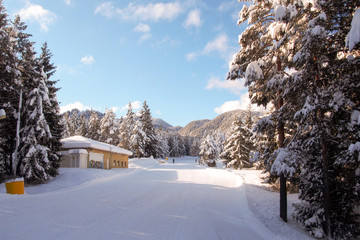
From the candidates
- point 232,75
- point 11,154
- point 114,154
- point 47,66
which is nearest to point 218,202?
point 232,75

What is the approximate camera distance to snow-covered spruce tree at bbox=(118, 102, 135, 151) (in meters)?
49.9

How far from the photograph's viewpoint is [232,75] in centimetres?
1040

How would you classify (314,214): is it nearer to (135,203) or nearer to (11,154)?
(135,203)

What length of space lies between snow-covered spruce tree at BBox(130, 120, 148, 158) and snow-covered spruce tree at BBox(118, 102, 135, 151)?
1.47m

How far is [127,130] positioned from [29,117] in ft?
111

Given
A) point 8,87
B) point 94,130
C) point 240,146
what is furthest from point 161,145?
point 8,87

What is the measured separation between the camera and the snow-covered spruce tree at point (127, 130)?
164 ft

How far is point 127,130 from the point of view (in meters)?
50.5

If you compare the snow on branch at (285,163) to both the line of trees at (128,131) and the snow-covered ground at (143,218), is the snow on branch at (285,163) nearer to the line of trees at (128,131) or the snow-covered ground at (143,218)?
the snow-covered ground at (143,218)

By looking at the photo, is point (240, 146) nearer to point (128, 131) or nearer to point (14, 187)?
point (128, 131)

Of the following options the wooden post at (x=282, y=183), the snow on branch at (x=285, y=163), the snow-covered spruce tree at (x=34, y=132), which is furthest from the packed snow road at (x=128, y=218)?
the snow-covered spruce tree at (x=34, y=132)

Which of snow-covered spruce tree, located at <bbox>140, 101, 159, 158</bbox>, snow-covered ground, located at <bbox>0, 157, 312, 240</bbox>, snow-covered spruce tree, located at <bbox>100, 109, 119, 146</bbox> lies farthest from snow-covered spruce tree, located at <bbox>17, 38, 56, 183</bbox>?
snow-covered spruce tree, located at <bbox>140, 101, 159, 158</bbox>

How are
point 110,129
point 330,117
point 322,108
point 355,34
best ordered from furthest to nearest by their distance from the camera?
point 110,129, point 330,117, point 322,108, point 355,34

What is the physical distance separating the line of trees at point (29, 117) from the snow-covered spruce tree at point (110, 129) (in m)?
32.5
